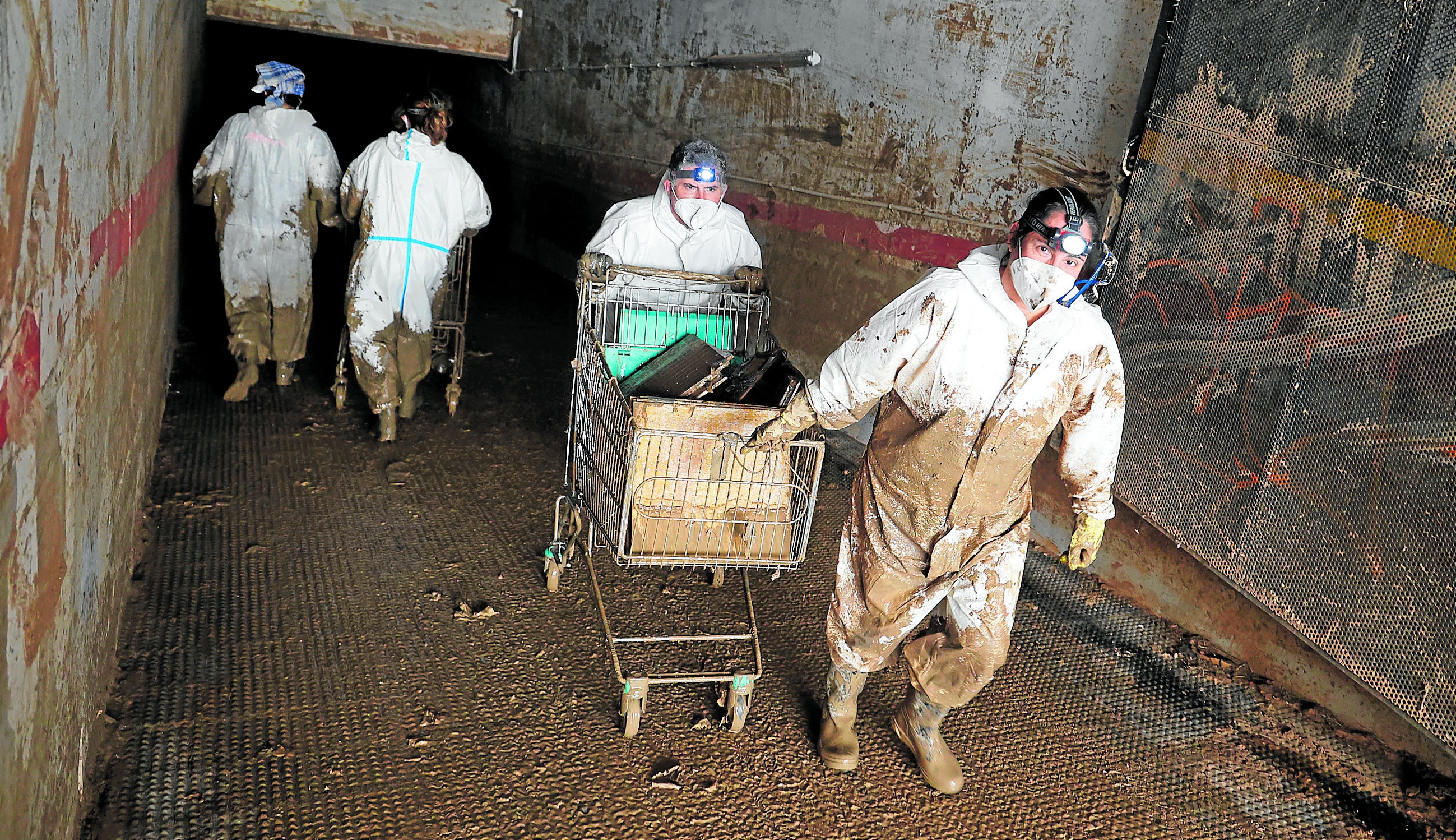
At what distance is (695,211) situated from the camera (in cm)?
415

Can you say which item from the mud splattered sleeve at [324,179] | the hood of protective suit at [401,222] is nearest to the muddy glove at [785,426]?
the hood of protective suit at [401,222]

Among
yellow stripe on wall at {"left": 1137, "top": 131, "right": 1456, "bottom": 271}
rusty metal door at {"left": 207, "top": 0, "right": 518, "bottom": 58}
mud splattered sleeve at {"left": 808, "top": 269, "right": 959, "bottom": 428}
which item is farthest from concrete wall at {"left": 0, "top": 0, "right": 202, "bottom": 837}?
yellow stripe on wall at {"left": 1137, "top": 131, "right": 1456, "bottom": 271}

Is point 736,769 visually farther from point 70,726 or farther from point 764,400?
point 70,726

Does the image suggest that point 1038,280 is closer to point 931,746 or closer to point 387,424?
point 931,746

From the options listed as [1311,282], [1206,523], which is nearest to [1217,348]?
[1311,282]

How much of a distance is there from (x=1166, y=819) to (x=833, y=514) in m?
2.30

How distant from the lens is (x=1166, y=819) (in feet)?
10.7

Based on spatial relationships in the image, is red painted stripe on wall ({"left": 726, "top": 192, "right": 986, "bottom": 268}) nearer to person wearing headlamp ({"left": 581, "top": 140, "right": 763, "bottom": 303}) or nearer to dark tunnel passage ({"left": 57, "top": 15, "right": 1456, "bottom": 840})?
person wearing headlamp ({"left": 581, "top": 140, "right": 763, "bottom": 303})

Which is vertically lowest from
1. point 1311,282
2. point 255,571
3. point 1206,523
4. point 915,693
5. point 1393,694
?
point 255,571

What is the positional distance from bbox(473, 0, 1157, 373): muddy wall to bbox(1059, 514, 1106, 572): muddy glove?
205cm

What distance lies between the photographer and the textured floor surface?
2.94 metres

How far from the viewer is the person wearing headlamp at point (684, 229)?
13.3ft

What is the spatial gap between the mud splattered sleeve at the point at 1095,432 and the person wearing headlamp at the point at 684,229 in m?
1.52

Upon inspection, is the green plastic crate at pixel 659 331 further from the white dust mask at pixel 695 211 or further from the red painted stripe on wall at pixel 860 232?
the red painted stripe on wall at pixel 860 232
